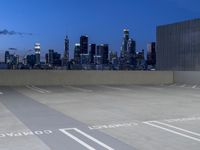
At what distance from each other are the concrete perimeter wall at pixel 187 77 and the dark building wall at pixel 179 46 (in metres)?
7.58

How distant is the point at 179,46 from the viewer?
136 ft

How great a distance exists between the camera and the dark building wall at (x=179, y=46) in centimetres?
3878

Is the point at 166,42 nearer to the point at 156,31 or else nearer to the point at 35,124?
the point at 156,31

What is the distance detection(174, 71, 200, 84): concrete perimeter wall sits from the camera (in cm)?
3012

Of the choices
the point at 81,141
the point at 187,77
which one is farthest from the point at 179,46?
the point at 81,141

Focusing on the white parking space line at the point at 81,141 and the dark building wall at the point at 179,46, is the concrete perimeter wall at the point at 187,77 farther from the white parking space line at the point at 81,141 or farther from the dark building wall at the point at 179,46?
the white parking space line at the point at 81,141

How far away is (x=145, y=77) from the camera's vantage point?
30.4 m

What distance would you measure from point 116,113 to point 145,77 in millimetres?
19649

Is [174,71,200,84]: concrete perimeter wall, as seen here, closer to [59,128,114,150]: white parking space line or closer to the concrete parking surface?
the concrete parking surface

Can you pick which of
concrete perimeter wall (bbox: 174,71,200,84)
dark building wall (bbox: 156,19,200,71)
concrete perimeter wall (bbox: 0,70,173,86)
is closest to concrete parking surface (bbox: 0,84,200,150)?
concrete perimeter wall (bbox: 0,70,173,86)

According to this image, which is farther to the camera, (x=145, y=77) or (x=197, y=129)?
(x=145, y=77)

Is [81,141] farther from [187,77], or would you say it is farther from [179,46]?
[179,46]

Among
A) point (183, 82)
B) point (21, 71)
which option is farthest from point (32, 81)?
point (183, 82)

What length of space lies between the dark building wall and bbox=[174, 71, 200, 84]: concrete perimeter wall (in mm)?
7585
